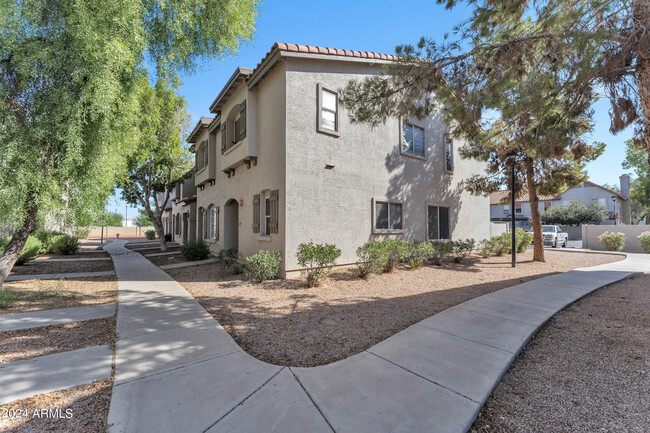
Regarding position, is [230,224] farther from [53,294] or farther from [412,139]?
[412,139]

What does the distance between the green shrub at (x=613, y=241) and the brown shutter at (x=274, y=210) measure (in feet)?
65.4

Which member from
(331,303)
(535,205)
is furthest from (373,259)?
(535,205)

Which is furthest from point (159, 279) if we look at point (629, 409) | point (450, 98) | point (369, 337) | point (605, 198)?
point (605, 198)

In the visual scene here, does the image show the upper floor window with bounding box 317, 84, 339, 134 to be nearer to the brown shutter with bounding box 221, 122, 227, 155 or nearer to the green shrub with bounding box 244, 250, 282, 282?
the green shrub with bounding box 244, 250, 282, 282

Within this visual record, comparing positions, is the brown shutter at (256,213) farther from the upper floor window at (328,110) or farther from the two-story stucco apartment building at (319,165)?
the upper floor window at (328,110)

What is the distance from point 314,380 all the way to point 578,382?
2.87m

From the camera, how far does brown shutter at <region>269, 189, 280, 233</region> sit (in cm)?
885

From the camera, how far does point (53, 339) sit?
13.8 feet

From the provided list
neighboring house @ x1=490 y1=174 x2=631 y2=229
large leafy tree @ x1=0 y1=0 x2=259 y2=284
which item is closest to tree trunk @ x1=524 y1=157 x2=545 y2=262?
large leafy tree @ x1=0 y1=0 x2=259 y2=284

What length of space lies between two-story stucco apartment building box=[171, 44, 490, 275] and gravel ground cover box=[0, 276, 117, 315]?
4526mm

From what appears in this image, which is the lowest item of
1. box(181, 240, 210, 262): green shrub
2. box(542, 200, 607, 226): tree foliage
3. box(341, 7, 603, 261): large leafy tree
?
box(181, 240, 210, 262): green shrub

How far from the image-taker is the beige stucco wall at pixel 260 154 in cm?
884

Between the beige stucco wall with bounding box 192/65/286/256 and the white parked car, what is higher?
the beige stucco wall with bounding box 192/65/286/256

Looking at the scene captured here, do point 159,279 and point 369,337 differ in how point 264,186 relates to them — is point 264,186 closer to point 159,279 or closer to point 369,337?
point 159,279
